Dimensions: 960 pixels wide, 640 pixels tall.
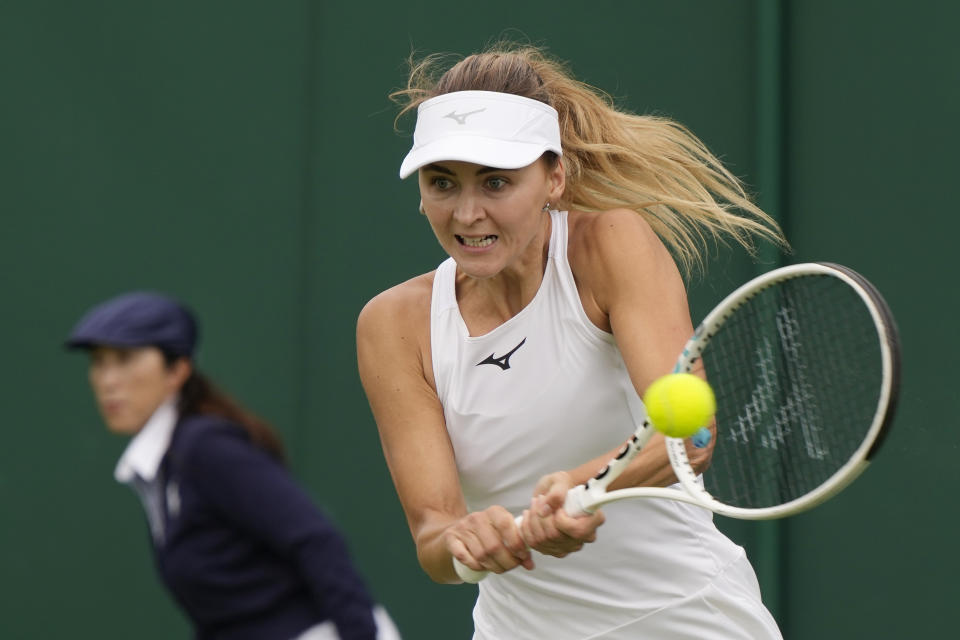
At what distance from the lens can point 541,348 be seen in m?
2.67

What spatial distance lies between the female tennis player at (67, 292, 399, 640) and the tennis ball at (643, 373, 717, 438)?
53 cm

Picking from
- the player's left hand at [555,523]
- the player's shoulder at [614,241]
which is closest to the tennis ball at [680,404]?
the player's left hand at [555,523]

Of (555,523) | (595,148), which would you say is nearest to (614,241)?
(595,148)

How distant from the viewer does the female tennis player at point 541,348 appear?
253 cm

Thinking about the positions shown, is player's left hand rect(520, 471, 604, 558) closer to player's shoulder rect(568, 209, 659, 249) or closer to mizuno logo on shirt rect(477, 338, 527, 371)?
mizuno logo on shirt rect(477, 338, 527, 371)

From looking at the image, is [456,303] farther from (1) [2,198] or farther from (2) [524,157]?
(1) [2,198]

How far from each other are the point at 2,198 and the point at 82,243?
0.80ft

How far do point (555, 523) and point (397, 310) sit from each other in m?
0.64

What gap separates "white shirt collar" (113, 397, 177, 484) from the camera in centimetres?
234

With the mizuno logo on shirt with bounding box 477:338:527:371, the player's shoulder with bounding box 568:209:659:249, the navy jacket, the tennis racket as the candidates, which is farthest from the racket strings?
the navy jacket

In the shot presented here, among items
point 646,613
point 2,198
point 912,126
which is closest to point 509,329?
point 646,613

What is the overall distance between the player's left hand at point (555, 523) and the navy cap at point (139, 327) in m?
0.63

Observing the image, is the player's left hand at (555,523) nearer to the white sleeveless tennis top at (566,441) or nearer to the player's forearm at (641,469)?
the player's forearm at (641,469)

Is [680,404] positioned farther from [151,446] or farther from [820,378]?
[151,446]
